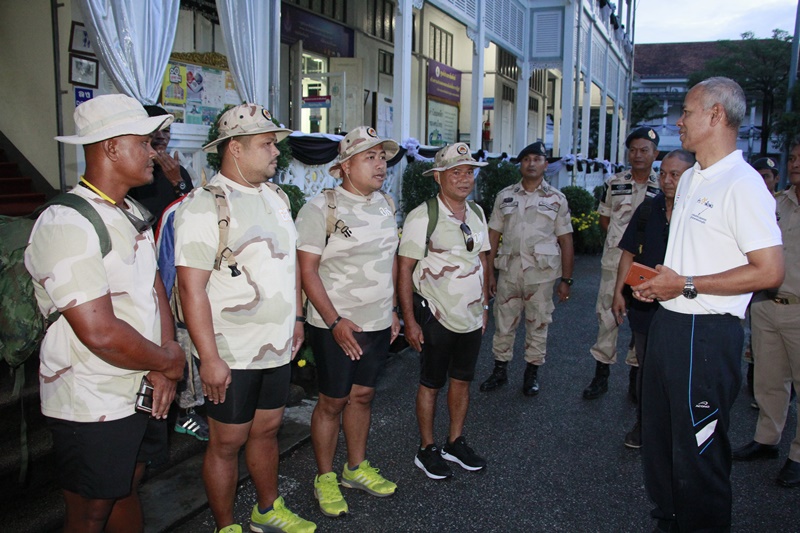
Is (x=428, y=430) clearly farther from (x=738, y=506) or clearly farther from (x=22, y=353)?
(x=22, y=353)

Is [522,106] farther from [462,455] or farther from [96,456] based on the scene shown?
A: [96,456]

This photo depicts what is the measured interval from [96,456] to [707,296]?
2385mm

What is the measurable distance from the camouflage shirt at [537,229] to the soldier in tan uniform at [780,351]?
60.9 inches

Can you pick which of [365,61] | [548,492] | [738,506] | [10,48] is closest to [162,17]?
[10,48]

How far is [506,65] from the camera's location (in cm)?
2070

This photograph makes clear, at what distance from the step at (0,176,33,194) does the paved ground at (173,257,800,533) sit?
4.49m

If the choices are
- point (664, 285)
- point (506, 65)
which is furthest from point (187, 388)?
point (506, 65)

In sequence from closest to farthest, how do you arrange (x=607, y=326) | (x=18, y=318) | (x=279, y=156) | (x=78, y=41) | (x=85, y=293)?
(x=85, y=293) → (x=18, y=318) → (x=607, y=326) → (x=279, y=156) → (x=78, y=41)

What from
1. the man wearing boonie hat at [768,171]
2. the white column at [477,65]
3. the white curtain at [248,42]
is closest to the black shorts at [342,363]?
the white curtain at [248,42]

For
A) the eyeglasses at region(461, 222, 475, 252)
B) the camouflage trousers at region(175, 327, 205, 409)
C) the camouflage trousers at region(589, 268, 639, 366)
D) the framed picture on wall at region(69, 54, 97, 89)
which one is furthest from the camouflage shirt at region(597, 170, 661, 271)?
the framed picture on wall at region(69, 54, 97, 89)

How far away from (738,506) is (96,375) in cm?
332

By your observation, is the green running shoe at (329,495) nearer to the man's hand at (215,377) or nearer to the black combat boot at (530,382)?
the man's hand at (215,377)

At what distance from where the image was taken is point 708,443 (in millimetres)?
2520

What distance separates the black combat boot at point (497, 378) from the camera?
5.14 m
